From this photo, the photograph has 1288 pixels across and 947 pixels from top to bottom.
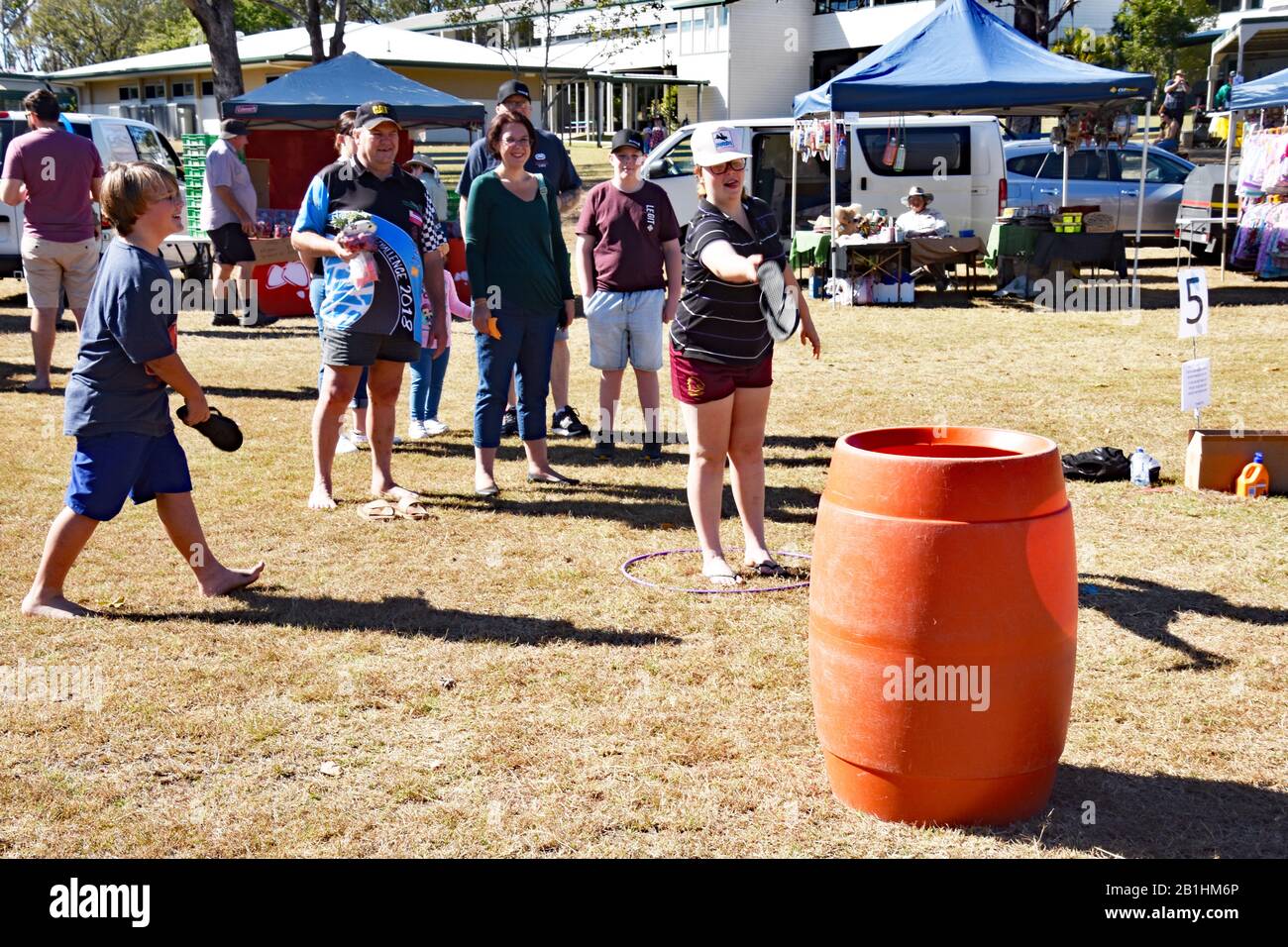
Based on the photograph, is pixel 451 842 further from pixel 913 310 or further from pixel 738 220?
pixel 913 310

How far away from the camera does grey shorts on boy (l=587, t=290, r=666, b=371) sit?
797cm

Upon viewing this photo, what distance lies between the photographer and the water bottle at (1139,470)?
7.48 metres

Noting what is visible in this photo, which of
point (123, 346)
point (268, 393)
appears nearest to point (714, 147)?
point (123, 346)

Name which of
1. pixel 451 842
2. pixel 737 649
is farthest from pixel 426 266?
pixel 451 842

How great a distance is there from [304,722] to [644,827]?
4.38 ft

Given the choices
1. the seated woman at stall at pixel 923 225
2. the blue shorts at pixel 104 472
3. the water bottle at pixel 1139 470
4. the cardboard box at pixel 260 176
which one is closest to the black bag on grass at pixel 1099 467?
the water bottle at pixel 1139 470

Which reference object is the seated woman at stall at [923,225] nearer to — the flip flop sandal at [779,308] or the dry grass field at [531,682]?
the dry grass field at [531,682]

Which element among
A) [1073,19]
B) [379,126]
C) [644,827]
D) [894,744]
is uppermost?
[1073,19]

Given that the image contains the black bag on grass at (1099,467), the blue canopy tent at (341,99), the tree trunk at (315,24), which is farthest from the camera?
the tree trunk at (315,24)

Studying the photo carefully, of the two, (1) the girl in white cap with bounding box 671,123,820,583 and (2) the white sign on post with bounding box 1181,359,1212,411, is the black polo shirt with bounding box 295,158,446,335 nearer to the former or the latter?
(1) the girl in white cap with bounding box 671,123,820,583

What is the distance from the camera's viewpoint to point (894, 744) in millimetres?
3586

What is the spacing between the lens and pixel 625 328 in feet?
26.4

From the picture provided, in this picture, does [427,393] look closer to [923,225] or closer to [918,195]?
[923,225]

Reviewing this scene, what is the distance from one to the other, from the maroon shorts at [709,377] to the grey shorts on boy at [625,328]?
2.37 metres
